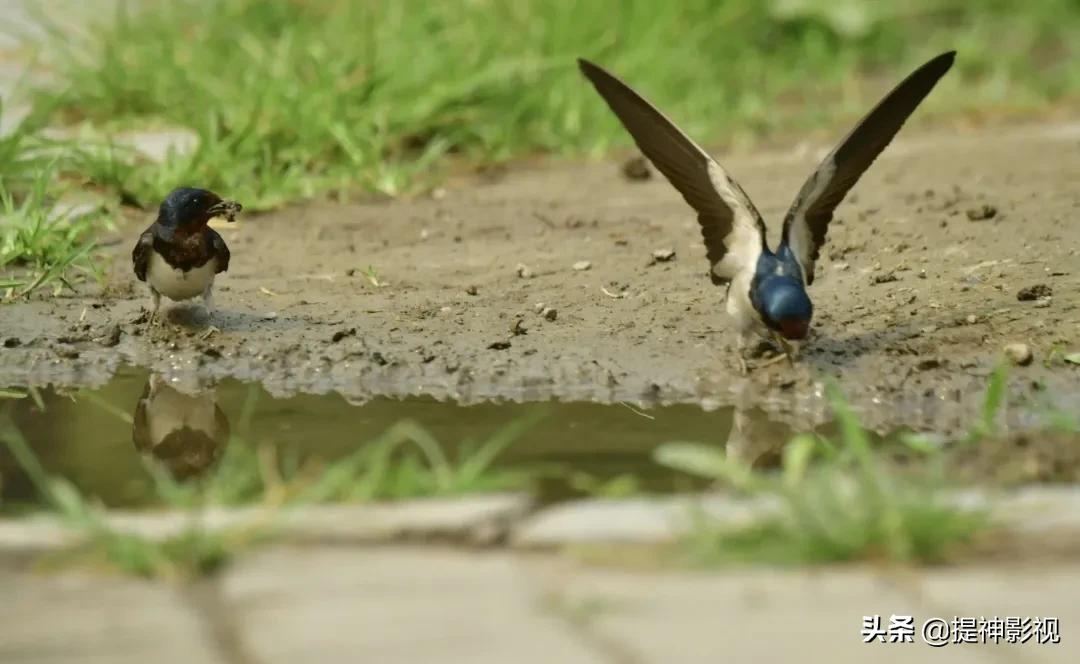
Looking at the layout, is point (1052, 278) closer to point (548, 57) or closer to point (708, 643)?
point (708, 643)

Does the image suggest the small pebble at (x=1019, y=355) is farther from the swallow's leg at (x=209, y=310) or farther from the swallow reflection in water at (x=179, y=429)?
the swallow's leg at (x=209, y=310)

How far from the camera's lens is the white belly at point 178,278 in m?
4.96

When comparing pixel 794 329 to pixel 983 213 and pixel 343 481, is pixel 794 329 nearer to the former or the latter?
pixel 343 481

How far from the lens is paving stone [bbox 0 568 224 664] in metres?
2.53

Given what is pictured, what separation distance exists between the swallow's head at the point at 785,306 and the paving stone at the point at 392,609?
1.63m

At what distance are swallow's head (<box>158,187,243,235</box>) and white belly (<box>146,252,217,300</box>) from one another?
0.10 m

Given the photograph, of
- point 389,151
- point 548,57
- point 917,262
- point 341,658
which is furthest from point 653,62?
point 341,658

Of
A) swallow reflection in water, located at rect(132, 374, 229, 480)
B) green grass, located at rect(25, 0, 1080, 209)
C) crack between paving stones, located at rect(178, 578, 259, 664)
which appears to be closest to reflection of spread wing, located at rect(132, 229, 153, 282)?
swallow reflection in water, located at rect(132, 374, 229, 480)

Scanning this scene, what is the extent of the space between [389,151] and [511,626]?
17.3 feet

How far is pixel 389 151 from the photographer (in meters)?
7.71

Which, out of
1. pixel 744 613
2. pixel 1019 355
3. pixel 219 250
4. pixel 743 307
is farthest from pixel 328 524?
pixel 1019 355

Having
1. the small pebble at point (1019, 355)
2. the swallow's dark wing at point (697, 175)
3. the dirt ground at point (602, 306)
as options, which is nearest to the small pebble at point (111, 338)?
the dirt ground at point (602, 306)

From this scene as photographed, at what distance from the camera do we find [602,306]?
17.7ft

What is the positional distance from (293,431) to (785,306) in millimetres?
1211
